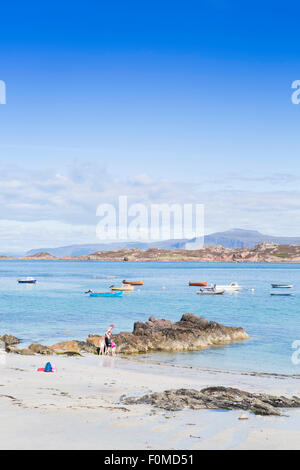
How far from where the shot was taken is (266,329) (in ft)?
152

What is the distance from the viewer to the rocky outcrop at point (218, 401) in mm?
15195

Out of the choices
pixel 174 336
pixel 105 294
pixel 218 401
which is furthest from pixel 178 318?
pixel 218 401

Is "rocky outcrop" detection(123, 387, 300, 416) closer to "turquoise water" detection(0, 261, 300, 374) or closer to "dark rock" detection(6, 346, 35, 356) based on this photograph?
"turquoise water" detection(0, 261, 300, 374)

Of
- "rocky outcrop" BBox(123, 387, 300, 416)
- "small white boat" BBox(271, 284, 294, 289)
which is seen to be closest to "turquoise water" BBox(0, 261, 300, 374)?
"rocky outcrop" BBox(123, 387, 300, 416)

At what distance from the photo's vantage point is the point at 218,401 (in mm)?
15820

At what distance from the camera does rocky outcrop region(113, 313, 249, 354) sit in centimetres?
3294

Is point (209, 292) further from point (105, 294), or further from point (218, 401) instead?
point (218, 401)

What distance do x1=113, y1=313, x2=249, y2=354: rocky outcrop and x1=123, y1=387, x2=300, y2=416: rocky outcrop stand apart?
15761 millimetres

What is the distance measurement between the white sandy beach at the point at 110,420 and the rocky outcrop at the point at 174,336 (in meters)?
11.2

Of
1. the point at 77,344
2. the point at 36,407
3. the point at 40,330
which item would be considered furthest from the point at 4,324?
the point at 36,407

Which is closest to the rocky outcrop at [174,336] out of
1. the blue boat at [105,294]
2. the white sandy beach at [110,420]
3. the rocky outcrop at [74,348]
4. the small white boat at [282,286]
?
the rocky outcrop at [74,348]

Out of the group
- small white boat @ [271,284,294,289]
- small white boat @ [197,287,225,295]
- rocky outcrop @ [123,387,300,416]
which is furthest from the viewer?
small white boat @ [271,284,294,289]

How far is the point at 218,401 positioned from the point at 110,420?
14.1 ft
